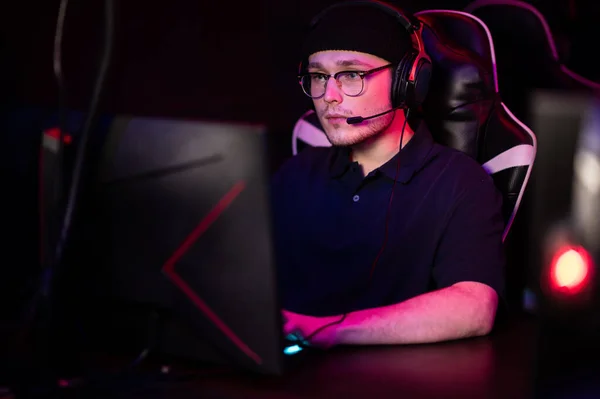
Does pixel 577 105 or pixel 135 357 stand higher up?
pixel 577 105

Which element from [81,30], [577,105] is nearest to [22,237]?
[81,30]

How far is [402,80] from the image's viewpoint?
1581 millimetres

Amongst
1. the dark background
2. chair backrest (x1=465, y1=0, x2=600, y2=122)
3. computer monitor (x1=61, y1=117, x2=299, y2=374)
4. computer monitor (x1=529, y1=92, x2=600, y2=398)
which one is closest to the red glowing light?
computer monitor (x1=529, y1=92, x2=600, y2=398)

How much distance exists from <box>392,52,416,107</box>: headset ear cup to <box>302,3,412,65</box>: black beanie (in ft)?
0.13

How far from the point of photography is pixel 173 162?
2.72 ft

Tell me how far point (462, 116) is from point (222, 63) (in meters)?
0.90

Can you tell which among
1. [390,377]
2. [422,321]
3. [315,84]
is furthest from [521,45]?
[390,377]

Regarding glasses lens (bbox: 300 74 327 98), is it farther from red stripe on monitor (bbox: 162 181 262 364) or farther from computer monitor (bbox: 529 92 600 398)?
computer monitor (bbox: 529 92 600 398)

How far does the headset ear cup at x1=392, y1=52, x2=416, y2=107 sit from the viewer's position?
157 centimetres

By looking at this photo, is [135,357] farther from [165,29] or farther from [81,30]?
[165,29]

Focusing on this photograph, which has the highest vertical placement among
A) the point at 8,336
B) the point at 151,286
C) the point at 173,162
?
the point at 173,162

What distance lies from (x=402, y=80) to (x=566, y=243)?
39.5 inches

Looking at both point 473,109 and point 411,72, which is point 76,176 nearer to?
point 411,72

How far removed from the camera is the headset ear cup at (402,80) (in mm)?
1572
